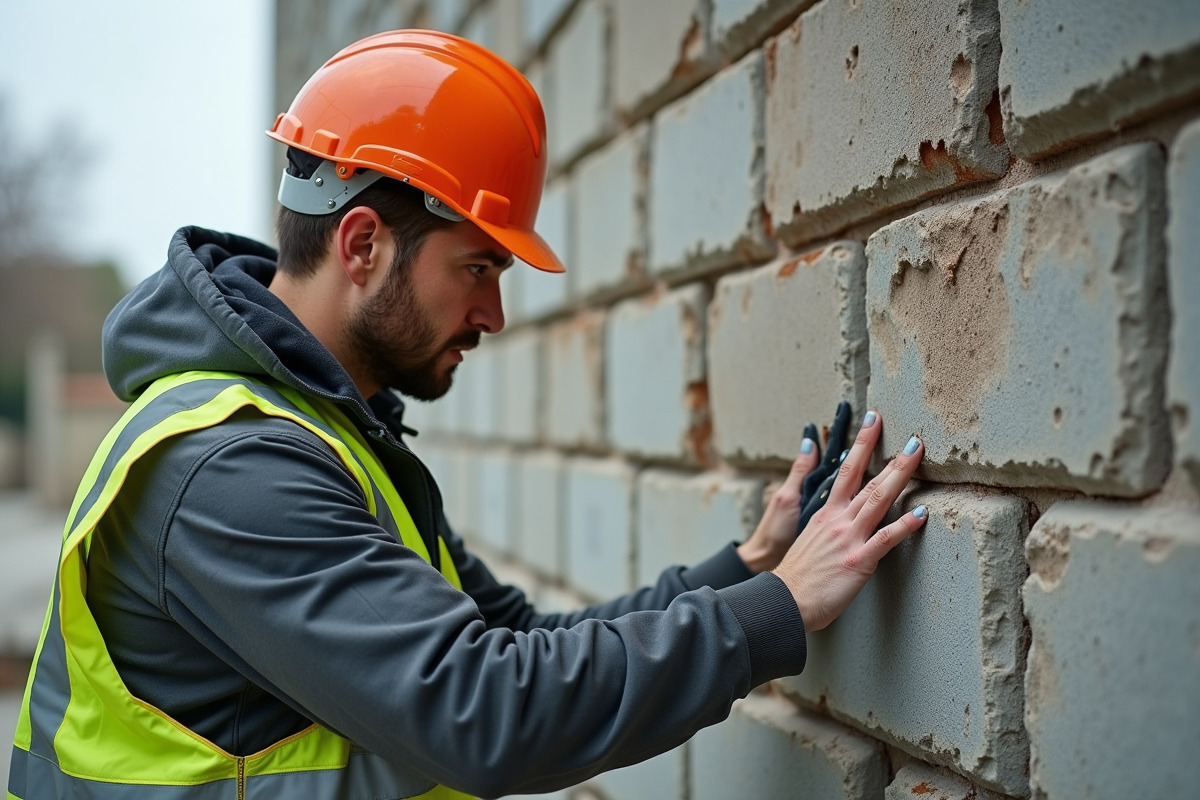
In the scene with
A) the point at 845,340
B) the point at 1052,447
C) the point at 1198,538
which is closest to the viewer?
the point at 1198,538

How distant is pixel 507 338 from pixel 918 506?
2949 mm

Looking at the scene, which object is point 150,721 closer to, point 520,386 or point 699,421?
point 699,421

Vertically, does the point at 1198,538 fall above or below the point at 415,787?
above

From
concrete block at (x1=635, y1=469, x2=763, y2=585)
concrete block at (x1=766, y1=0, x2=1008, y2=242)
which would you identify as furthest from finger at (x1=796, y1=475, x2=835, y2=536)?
concrete block at (x1=766, y1=0, x2=1008, y2=242)

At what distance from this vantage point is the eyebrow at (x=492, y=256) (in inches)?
83.3

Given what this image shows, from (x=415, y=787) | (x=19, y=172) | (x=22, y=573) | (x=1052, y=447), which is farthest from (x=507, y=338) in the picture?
(x=19, y=172)

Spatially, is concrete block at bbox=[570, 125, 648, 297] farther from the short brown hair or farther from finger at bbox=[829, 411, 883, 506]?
finger at bbox=[829, 411, 883, 506]

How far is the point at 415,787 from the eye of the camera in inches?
71.1

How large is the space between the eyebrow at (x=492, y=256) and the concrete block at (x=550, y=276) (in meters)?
1.44

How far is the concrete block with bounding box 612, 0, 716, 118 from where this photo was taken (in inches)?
103

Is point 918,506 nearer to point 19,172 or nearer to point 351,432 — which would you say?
point 351,432

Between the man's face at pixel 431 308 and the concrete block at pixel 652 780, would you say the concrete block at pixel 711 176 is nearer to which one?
the man's face at pixel 431 308

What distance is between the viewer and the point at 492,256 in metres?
2.14

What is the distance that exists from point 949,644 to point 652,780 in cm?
138
